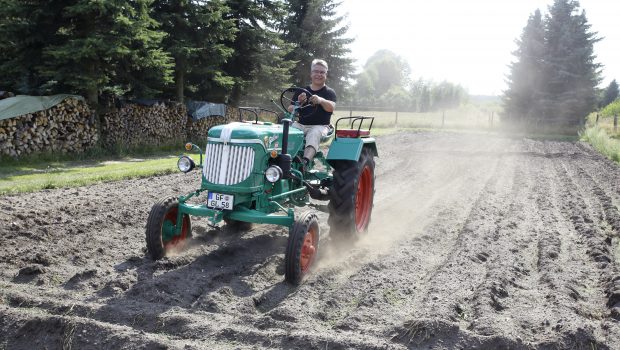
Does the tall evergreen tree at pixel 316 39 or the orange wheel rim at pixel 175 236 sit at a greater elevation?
the tall evergreen tree at pixel 316 39

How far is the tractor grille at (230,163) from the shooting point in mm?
5480

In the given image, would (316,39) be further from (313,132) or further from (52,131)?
(313,132)

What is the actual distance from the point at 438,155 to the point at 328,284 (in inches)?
530

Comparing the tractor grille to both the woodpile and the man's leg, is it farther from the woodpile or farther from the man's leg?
the woodpile

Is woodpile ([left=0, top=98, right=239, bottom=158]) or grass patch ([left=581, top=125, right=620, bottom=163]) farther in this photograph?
grass patch ([left=581, top=125, right=620, bottom=163])

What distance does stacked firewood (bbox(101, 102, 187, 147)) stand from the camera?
14.8m

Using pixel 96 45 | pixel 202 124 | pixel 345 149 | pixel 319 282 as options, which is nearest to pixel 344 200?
pixel 345 149

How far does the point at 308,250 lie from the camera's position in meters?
5.34

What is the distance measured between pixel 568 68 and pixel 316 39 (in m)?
17.9

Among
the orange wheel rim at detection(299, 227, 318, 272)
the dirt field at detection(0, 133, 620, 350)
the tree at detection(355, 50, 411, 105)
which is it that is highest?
the tree at detection(355, 50, 411, 105)

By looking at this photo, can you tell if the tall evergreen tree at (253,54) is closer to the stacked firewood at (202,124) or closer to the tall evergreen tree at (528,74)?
the stacked firewood at (202,124)

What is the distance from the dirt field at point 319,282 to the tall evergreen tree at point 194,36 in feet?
26.3

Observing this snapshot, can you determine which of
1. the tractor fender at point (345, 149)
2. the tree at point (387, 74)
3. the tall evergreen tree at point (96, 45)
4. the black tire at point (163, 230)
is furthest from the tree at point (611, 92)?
the black tire at point (163, 230)

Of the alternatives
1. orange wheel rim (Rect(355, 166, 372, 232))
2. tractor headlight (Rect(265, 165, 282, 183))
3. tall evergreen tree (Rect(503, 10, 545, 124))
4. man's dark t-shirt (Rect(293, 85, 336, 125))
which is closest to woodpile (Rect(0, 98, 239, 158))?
man's dark t-shirt (Rect(293, 85, 336, 125))
